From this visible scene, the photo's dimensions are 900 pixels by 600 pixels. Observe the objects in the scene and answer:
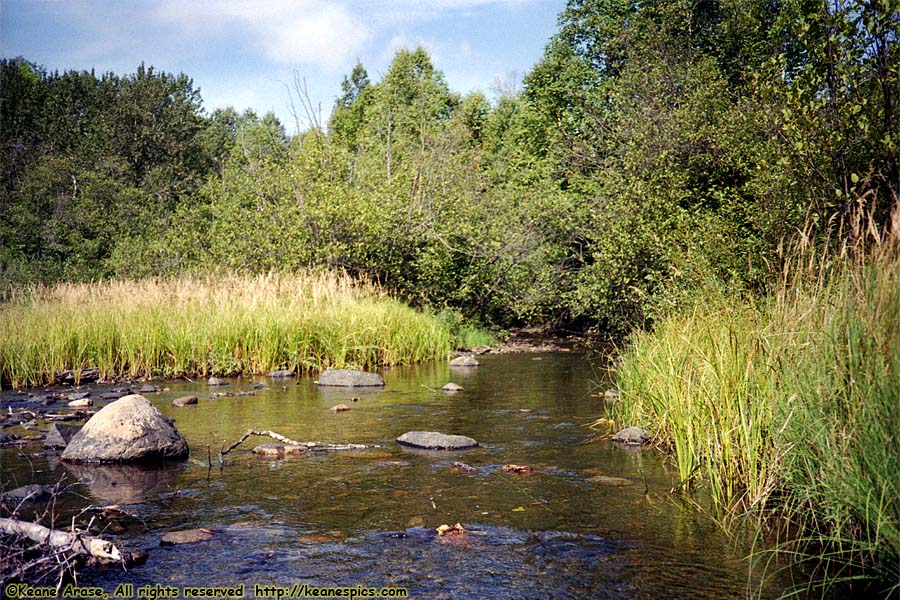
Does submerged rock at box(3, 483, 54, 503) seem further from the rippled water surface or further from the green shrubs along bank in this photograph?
the green shrubs along bank

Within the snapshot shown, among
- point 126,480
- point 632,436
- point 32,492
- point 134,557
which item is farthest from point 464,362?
point 134,557

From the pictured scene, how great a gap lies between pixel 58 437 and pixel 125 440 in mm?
1088

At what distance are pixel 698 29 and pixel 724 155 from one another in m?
8.10

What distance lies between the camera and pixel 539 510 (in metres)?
5.48

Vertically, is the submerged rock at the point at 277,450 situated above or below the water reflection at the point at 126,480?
above

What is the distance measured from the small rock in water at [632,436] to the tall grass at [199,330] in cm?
848

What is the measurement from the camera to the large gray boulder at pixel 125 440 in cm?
705

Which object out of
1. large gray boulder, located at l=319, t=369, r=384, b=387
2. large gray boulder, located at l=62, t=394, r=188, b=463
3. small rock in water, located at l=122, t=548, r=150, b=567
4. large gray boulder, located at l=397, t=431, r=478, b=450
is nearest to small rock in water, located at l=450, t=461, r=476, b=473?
large gray boulder, located at l=397, t=431, r=478, b=450

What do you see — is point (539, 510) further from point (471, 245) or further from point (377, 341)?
point (471, 245)

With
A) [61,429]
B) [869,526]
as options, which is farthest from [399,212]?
[869,526]

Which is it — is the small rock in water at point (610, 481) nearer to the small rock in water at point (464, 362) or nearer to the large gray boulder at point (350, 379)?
the large gray boulder at point (350, 379)

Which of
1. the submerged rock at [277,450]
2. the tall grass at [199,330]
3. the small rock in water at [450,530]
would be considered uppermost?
the tall grass at [199,330]

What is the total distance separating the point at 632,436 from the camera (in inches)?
305

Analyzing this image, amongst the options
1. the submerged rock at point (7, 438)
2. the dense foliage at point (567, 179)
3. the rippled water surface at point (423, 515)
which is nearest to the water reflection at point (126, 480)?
the rippled water surface at point (423, 515)
